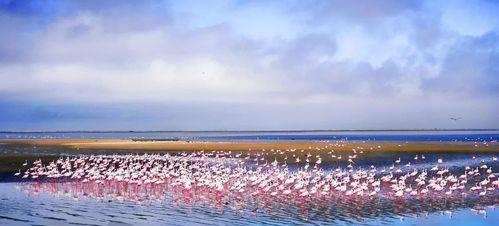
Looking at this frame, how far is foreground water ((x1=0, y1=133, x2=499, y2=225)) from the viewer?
55.0ft

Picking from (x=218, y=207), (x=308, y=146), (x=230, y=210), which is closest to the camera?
(x=230, y=210)

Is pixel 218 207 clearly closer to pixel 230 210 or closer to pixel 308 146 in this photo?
pixel 230 210

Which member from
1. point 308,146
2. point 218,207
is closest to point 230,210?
point 218,207

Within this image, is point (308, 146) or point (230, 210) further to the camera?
point (308, 146)

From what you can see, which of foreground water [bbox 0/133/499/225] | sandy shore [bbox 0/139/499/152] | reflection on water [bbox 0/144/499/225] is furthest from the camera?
sandy shore [bbox 0/139/499/152]

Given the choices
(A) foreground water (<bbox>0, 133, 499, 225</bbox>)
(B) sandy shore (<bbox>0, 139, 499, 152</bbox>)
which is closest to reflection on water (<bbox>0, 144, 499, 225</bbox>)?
(A) foreground water (<bbox>0, 133, 499, 225</bbox>)

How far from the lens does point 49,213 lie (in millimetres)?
18141

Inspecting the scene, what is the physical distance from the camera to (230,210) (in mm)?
18734

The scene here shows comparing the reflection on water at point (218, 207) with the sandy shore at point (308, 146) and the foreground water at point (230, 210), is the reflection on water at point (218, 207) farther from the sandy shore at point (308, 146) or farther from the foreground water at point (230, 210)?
the sandy shore at point (308, 146)

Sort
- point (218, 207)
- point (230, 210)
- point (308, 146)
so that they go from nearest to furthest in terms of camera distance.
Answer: point (230, 210)
point (218, 207)
point (308, 146)

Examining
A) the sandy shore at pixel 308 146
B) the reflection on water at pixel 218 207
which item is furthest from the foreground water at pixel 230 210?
the sandy shore at pixel 308 146

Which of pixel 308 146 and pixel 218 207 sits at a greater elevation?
pixel 308 146

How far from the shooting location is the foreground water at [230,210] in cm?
1677

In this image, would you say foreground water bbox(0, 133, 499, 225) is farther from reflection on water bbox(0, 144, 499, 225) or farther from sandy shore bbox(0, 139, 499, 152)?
sandy shore bbox(0, 139, 499, 152)
